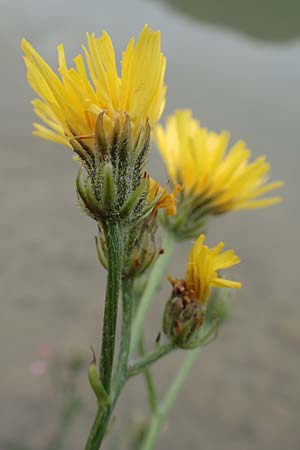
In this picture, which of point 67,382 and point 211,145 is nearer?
point 211,145

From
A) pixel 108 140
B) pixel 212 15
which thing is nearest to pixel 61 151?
pixel 108 140

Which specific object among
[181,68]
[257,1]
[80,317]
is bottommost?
[80,317]

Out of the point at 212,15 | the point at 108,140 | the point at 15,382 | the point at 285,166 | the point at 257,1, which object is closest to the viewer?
the point at 108,140

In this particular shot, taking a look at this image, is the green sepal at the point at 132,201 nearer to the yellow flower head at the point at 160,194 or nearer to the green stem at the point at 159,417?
the yellow flower head at the point at 160,194

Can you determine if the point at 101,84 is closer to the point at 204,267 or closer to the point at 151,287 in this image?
the point at 204,267

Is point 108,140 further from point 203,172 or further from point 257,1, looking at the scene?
point 257,1

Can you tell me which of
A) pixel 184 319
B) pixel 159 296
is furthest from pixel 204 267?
pixel 159 296

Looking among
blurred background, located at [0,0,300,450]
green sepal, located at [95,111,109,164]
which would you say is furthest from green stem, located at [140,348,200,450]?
green sepal, located at [95,111,109,164]

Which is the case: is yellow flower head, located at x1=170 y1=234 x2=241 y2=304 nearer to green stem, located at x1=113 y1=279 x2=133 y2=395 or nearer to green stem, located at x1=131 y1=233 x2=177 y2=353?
green stem, located at x1=113 y1=279 x2=133 y2=395
